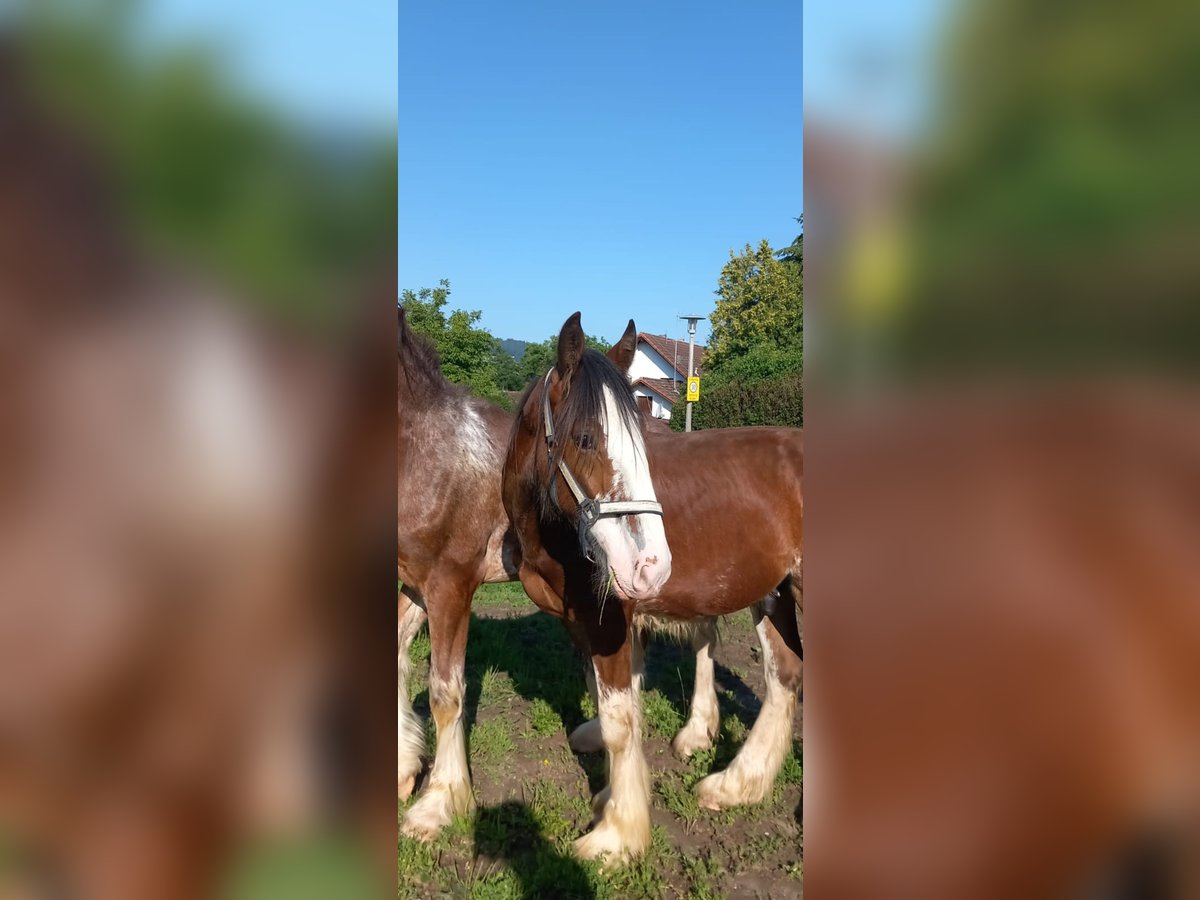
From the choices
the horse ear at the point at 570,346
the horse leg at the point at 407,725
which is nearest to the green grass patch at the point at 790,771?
the horse leg at the point at 407,725

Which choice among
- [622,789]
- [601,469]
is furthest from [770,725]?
[601,469]

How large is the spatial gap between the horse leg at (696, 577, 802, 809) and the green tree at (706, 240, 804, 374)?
7.73 m

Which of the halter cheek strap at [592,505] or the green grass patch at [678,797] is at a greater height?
the halter cheek strap at [592,505]

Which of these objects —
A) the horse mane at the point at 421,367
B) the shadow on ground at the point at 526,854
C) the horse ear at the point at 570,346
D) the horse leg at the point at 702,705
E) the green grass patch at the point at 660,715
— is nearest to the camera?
the horse ear at the point at 570,346

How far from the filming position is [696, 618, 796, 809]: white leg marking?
318 centimetres

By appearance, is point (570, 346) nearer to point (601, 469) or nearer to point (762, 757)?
point (601, 469)

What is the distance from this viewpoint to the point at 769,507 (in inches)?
122
